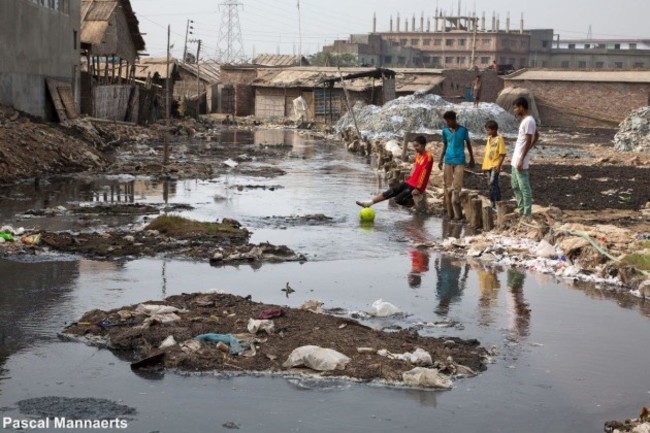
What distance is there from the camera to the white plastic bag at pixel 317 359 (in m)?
7.80

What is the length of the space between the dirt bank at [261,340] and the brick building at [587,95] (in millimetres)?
52434

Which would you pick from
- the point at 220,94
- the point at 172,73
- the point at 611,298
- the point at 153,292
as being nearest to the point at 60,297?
the point at 153,292

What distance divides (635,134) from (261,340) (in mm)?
30172

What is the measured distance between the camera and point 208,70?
250 ft

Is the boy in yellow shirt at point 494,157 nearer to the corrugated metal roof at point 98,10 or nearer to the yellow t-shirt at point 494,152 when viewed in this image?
the yellow t-shirt at point 494,152

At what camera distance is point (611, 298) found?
11234mm

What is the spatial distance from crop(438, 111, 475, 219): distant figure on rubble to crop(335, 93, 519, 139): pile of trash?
29.0 meters

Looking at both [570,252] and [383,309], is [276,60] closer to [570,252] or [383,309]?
[570,252]

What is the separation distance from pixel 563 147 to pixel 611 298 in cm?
2846

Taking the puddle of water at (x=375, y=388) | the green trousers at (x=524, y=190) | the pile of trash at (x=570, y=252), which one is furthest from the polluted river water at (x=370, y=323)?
the green trousers at (x=524, y=190)

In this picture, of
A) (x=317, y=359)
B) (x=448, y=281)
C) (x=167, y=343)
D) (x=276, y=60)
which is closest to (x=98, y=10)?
(x=448, y=281)

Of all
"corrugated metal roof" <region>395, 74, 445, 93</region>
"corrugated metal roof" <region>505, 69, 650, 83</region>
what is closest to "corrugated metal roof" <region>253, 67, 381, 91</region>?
"corrugated metal roof" <region>395, 74, 445, 93</region>

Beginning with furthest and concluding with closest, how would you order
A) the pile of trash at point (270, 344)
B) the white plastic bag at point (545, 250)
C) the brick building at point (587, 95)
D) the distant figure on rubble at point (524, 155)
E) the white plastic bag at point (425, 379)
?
the brick building at point (587, 95), the distant figure on rubble at point (524, 155), the white plastic bag at point (545, 250), the pile of trash at point (270, 344), the white plastic bag at point (425, 379)

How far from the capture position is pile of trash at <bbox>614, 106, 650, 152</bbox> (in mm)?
35250
